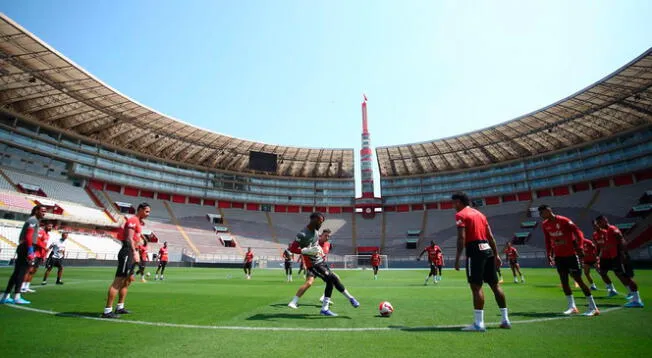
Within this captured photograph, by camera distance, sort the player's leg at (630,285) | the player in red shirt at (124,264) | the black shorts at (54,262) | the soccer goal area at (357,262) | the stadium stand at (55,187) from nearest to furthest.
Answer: the player in red shirt at (124,264) < the player's leg at (630,285) < the black shorts at (54,262) < the stadium stand at (55,187) < the soccer goal area at (357,262)

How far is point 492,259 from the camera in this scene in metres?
5.60

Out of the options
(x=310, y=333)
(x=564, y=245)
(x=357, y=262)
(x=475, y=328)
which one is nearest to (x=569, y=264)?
(x=564, y=245)

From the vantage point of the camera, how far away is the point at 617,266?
8.27m

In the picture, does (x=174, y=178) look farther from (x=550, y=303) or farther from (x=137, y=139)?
(x=550, y=303)

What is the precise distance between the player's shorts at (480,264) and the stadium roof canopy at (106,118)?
130 ft

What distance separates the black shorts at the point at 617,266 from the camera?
779 centimetres

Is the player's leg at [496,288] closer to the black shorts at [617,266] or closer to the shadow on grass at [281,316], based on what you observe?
the shadow on grass at [281,316]

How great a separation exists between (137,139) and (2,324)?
57914 mm

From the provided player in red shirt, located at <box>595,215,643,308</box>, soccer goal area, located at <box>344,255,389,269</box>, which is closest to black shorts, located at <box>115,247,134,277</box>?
player in red shirt, located at <box>595,215,643,308</box>

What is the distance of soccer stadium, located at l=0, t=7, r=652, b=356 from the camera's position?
4.74m

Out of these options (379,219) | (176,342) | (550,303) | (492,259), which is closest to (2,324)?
(176,342)

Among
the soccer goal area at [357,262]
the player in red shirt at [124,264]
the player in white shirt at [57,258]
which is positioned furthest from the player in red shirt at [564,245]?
the soccer goal area at [357,262]

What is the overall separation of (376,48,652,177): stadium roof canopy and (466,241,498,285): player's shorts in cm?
4336

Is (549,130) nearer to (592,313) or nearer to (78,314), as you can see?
(592,313)
